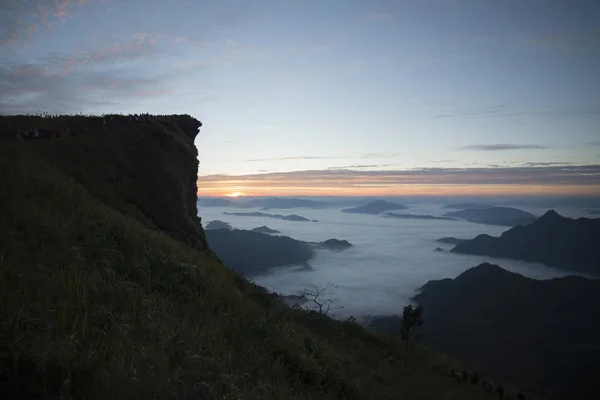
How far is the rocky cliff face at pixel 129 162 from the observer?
22.6 metres

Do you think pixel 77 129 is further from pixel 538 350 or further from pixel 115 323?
pixel 538 350

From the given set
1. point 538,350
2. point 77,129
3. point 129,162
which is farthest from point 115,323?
point 538,350

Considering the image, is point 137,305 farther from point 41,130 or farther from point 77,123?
point 77,123

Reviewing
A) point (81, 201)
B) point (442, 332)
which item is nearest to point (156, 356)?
point (81, 201)

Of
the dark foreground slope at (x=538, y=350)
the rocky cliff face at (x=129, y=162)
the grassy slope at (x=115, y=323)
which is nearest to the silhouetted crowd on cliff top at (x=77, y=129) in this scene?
the rocky cliff face at (x=129, y=162)

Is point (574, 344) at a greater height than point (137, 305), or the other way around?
point (137, 305)

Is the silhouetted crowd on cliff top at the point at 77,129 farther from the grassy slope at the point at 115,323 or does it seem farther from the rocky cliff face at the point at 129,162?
the grassy slope at the point at 115,323

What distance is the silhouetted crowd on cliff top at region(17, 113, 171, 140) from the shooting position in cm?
2488

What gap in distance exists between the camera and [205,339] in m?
5.86

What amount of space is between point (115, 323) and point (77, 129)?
3120 centimetres

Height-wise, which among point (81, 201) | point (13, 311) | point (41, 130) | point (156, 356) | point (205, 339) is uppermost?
point (41, 130)

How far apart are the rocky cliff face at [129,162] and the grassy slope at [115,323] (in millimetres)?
12040

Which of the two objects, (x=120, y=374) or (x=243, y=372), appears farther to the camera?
(x=243, y=372)

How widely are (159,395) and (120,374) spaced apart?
1.62 ft
